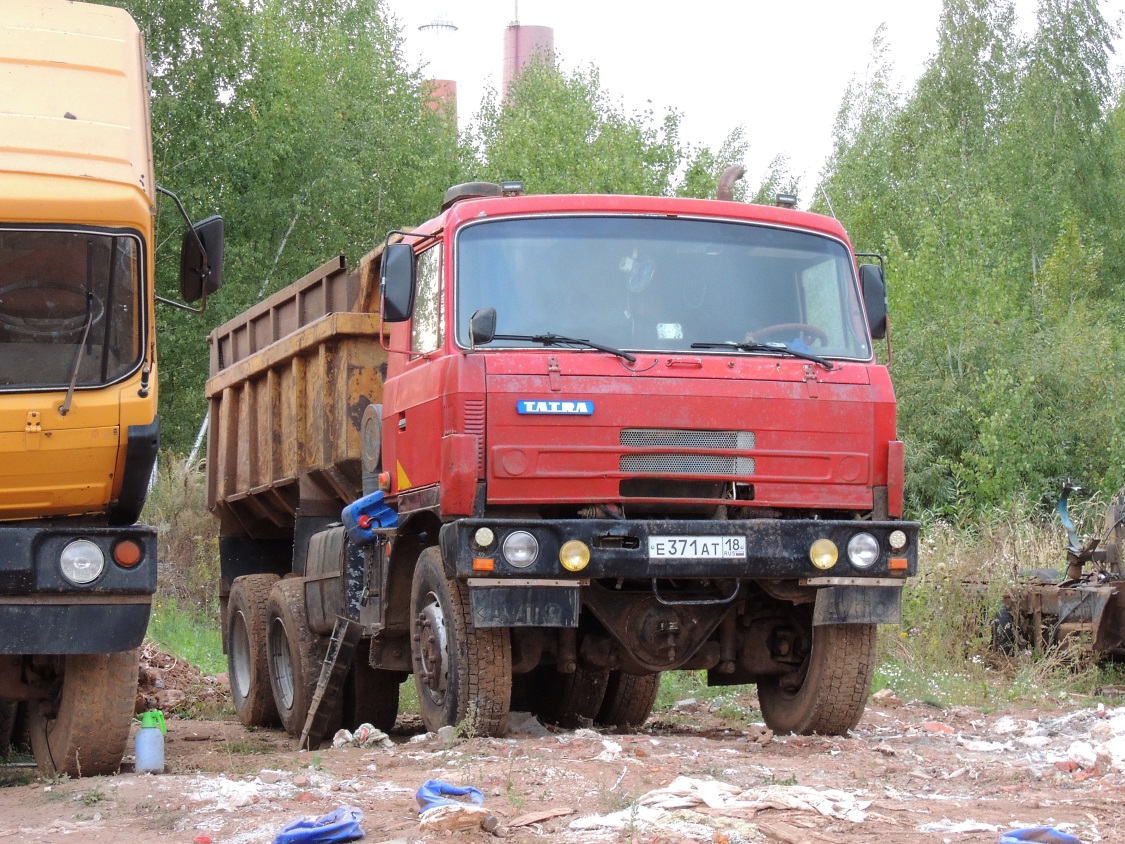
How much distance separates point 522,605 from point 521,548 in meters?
0.26

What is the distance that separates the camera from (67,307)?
21.7ft

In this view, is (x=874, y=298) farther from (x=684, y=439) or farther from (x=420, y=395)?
(x=420, y=395)

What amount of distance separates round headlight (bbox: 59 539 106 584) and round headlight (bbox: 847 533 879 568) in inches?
137

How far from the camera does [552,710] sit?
9.60 metres

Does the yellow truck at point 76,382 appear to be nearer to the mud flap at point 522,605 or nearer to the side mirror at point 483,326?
the side mirror at point 483,326

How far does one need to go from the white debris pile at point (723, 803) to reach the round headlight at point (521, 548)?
1.60 metres

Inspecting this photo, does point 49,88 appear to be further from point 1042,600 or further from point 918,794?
point 1042,600

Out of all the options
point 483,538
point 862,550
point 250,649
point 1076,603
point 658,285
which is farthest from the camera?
point 1076,603

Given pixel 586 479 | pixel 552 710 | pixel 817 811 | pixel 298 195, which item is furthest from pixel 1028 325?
pixel 817 811

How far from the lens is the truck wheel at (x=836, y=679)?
7.87 metres

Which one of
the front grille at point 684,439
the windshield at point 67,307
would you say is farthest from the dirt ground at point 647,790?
the windshield at point 67,307

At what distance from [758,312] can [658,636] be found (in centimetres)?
170

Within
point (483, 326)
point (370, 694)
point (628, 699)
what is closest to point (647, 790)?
point (483, 326)

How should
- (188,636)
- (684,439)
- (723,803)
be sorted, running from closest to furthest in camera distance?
(723,803) → (684,439) → (188,636)
